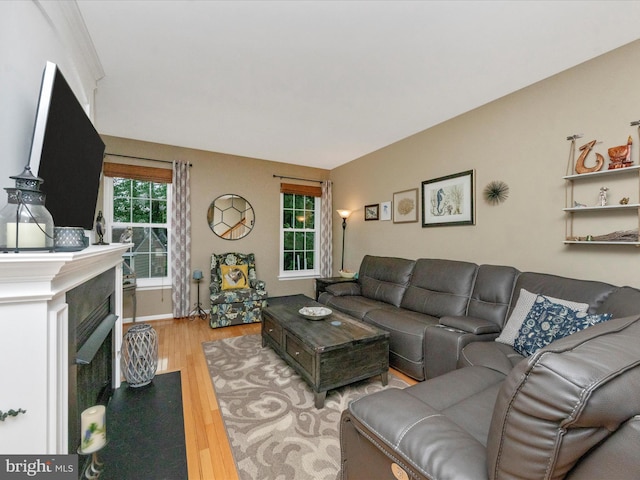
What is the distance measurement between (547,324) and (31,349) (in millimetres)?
2575

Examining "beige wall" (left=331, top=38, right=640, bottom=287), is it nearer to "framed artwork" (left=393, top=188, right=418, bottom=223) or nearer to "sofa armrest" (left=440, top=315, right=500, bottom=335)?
"framed artwork" (left=393, top=188, right=418, bottom=223)

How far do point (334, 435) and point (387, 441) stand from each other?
0.98 meters

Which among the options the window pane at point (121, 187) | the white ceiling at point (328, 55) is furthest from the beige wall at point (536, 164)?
the window pane at point (121, 187)

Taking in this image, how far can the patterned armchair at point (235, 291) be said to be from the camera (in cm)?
379

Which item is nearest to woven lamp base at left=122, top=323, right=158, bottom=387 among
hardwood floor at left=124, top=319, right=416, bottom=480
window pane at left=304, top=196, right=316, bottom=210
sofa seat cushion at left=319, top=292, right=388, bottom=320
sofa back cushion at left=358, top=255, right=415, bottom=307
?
hardwood floor at left=124, top=319, right=416, bottom=480

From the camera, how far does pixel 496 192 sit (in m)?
2.85

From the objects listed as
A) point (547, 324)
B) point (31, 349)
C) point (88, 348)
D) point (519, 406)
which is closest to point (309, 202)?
point (547, 324)

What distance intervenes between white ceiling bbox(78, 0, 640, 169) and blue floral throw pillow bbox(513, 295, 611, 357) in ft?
6.03

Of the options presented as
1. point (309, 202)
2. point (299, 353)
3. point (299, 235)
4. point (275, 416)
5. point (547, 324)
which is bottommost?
point (275, 416)

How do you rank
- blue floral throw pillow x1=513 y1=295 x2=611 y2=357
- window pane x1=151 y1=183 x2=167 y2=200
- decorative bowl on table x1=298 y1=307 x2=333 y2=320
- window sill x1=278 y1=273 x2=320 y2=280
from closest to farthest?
blue floral throw pillow x1=513 y1=295 x2=611 y2=357 < decorative bowl on table x1=298 y1=307 x2=333 y2=320 < window pane x1=151 y1=183 x2=167 y2=200 < window sill x1=278 y1=273 x2=320 y2=280

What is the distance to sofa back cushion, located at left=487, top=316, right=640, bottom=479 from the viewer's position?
59cm

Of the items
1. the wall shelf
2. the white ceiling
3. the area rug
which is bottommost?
the area rug

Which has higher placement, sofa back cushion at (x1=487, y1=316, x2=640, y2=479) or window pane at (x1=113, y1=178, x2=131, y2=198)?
window pane at (x1=113, y1=178, x2=131, y2=198)

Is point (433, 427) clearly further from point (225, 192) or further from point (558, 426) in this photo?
point (225, 192)
